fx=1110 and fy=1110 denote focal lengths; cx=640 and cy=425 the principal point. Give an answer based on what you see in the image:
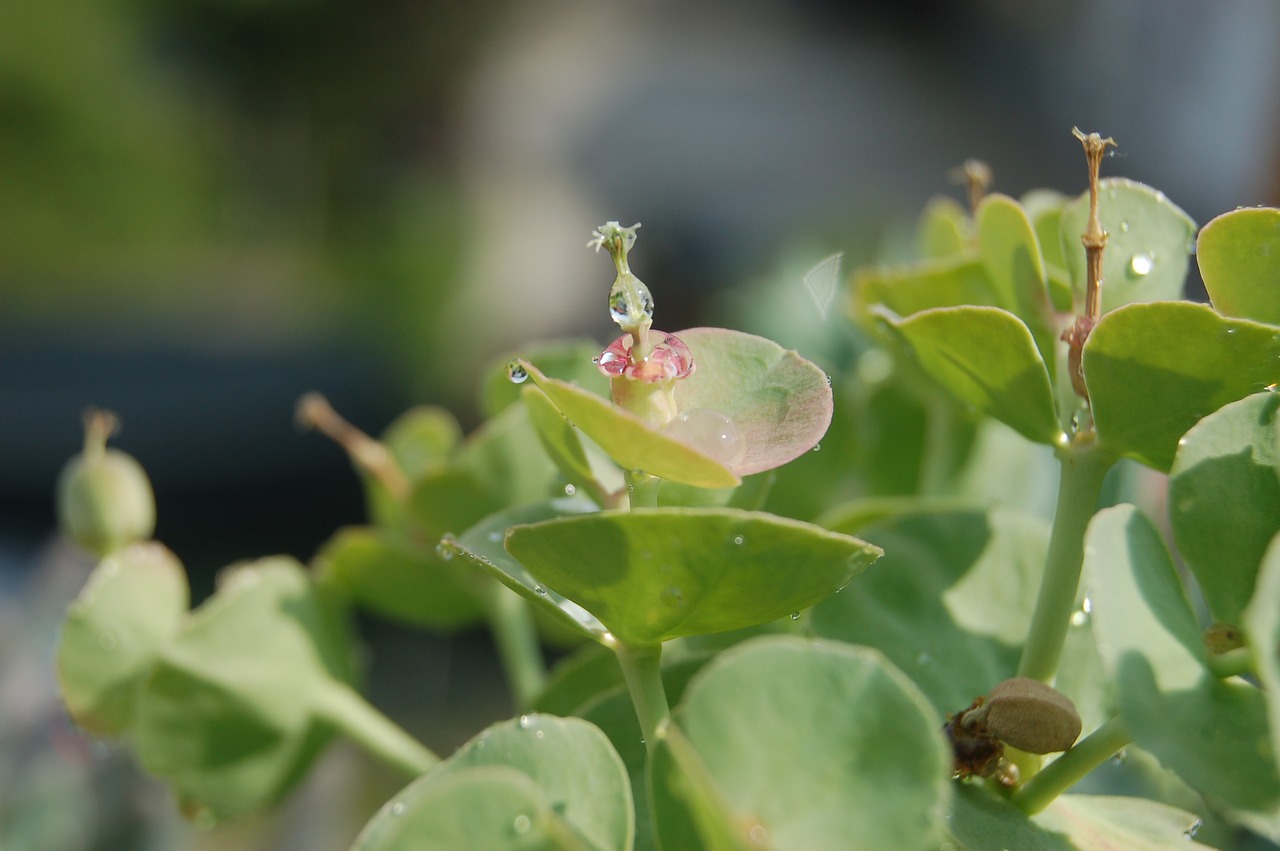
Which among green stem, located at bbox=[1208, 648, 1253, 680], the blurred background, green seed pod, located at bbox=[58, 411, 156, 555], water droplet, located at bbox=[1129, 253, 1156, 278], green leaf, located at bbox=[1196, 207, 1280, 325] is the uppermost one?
green leaf, located at bbox=[1196, 207, 1280, 325]

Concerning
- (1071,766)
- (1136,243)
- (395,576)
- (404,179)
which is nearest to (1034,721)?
(1071,766)

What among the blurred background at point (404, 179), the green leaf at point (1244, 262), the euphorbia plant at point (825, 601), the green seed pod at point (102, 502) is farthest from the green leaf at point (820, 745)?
the blurred background at point (404, 179)

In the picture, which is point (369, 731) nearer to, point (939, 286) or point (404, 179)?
point (939, 286)

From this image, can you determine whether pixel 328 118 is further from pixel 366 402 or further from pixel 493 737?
pixel 493 737

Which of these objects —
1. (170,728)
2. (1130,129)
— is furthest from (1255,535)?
(1130,129)

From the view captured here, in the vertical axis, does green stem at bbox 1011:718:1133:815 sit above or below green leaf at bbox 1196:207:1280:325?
below

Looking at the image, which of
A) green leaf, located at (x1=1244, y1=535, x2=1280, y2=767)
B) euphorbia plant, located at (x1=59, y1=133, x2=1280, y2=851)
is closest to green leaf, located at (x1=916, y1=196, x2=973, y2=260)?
euphorbia plant, located at (x1=59, y1=133, x2=1280, y2=851)

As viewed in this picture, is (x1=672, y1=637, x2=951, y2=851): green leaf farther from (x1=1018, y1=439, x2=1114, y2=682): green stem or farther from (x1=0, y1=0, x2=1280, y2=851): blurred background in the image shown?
(x1=0, y1=0, x2=1280, y2=851): blurred background
